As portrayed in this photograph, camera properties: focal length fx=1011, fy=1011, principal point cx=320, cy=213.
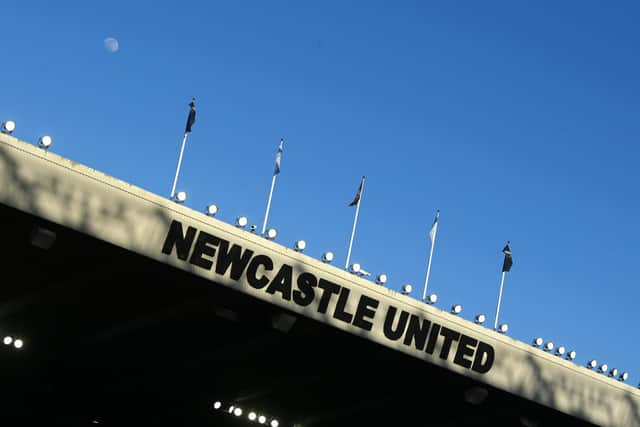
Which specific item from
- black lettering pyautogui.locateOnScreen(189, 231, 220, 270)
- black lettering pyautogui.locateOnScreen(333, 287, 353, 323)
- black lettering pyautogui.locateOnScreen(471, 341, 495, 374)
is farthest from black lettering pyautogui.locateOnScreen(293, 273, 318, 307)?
black lettering pyautogui.locateOnScreen(471, 341, 495, 374)

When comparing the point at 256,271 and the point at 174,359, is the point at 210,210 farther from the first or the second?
the point at 174,359

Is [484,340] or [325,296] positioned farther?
[484,340]

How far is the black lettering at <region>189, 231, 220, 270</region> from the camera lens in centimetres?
3309

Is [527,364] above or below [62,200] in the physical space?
above

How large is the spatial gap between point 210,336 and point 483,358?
10.7 m

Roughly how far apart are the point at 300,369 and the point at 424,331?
282 inches

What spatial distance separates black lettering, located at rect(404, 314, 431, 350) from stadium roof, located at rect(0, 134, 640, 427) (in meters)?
0.05

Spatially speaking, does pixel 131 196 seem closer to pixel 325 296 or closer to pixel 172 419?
pixel 325 296

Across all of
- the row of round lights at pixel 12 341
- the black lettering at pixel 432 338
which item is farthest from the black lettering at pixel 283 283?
the row of round lights at pixel 12 341

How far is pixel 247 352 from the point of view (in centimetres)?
4053

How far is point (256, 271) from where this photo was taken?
111ft

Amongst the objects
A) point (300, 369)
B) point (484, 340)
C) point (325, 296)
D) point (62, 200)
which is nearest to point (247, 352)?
point (300, 369)

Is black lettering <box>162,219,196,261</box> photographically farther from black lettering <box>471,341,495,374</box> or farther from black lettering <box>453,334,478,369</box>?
black lettering <box>471,341,495,374</box>

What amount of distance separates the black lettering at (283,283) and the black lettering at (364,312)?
278cm
